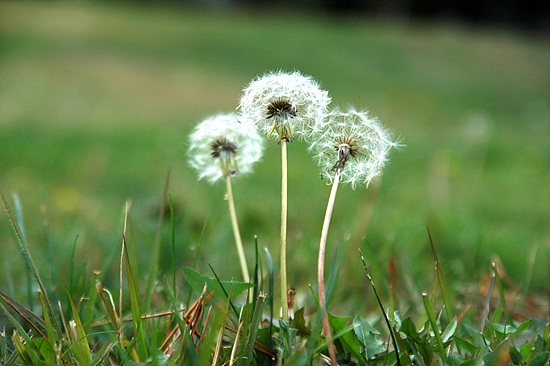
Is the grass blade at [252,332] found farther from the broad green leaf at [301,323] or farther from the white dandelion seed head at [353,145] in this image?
the white dandelion seed head at [353,145]

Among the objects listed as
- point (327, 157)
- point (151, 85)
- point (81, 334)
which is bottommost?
point (151, 85)

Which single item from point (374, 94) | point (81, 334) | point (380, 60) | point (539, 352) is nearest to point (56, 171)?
point (81, 334)

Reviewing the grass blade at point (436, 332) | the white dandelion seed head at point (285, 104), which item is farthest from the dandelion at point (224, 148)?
the grass blade at point (436, 332)

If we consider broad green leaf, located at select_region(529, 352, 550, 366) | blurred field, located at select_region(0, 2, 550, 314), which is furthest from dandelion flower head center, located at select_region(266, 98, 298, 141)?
broad green leaf, located at select_region(529, 352, 550, 366)

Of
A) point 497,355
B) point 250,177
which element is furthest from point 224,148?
point 250,177

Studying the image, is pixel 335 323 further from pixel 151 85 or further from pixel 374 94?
pixel 374 94

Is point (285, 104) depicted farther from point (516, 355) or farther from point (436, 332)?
point (516, 355)
